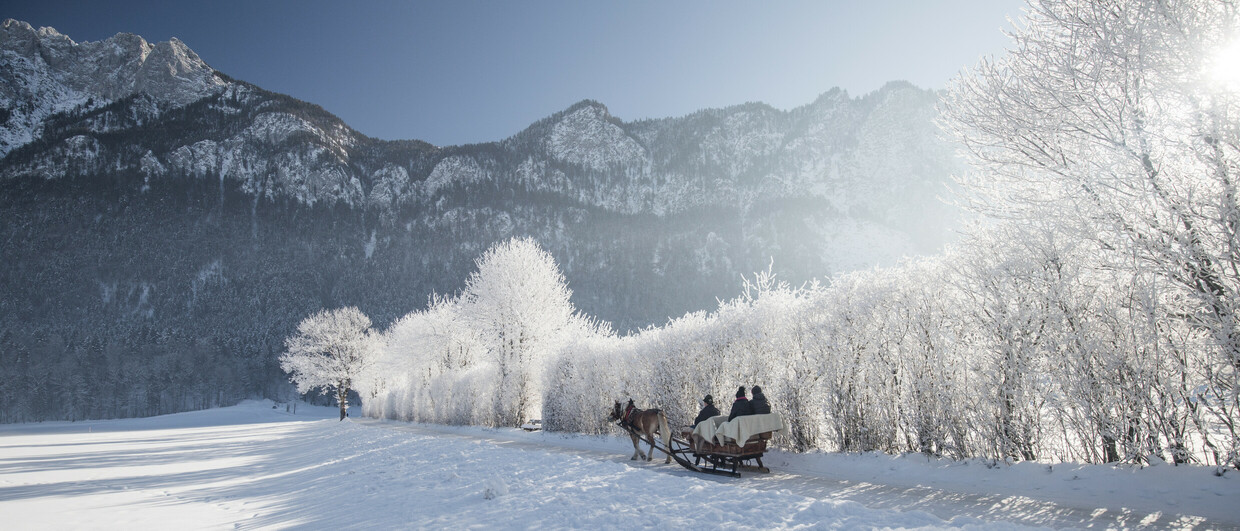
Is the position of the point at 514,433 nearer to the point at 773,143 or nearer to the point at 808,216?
the point at 808,216

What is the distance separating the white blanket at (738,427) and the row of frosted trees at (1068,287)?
1686 millimetres

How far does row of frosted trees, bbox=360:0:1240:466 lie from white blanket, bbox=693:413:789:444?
169 cm

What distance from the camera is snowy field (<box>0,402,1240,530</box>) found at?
508 centimetres

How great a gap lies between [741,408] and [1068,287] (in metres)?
4.94

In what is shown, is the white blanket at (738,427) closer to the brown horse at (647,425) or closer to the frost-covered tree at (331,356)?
the brown horse at (647,425)

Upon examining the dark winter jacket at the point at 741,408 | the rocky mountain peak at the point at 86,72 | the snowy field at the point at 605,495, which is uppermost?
the rocky mountain peak at the point at 86,72

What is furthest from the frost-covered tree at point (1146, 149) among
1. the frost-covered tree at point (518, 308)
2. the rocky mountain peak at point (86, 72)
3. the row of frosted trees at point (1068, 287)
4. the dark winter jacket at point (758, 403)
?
the rocky mountain peak at point (86, 72)

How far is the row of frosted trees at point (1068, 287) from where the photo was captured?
471cm

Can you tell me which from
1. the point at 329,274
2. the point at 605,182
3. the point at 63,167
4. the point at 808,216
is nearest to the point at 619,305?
the point at 605,182

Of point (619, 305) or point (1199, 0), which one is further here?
point (619, 305)

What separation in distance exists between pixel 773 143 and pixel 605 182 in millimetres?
58227

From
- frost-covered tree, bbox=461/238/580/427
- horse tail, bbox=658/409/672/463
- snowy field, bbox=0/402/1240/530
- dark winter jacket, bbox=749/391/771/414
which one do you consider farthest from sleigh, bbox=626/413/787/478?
frost-covered tree, bbox=461/238/580/427

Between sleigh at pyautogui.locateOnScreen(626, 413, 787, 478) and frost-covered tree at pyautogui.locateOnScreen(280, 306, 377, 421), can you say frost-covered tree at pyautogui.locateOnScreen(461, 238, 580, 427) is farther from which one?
frost-covered tree at pyautogui.locateOnScreen(280, 306, 377, 421)

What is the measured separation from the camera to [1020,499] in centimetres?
599
